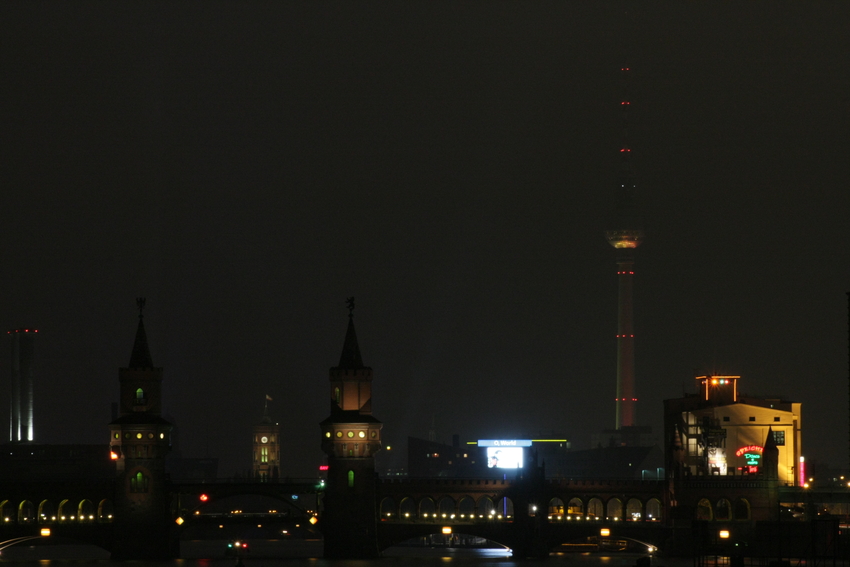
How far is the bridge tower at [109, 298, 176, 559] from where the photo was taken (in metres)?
174

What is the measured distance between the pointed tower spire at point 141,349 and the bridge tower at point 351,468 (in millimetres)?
21837

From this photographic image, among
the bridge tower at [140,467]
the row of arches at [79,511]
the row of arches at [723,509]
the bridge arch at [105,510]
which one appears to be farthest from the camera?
the bridge arch at [105,510]

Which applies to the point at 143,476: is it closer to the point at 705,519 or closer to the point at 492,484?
the point at 492,484

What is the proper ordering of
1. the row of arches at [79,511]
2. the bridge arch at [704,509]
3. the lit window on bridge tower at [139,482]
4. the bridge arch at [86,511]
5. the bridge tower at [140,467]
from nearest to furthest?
the bridge tower at [140,467] → the lit window on bridge tower at [139,482] → the bridge arch at [704,509] → the row of arches at [79,511] → the bridge arch at [86,511]

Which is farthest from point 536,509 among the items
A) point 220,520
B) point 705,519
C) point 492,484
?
point 220,520

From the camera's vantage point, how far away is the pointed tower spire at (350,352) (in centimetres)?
17562

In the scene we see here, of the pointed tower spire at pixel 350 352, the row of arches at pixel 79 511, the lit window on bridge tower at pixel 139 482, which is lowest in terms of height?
the row of arches at pixel 79 511

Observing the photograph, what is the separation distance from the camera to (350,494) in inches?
6806

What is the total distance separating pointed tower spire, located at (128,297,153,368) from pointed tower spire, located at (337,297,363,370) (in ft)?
72.5

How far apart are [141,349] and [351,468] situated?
28.2 meters

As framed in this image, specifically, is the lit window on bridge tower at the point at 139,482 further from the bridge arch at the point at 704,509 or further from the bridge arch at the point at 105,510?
the bridge arch at the point at 704,509

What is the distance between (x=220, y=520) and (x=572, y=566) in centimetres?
4144

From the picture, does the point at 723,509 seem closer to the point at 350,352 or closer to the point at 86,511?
the point at 350,352

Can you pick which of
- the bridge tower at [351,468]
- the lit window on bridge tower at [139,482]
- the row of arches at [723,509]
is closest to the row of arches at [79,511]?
the lit window on bridge tower at [139,482]
